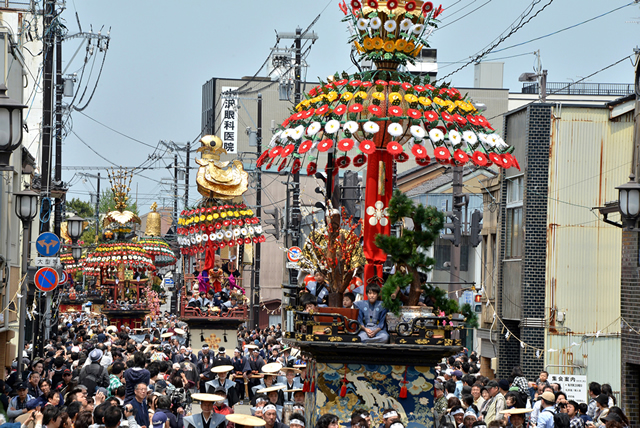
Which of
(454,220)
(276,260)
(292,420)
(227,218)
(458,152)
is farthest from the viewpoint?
(276,260)

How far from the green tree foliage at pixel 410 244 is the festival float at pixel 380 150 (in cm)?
11

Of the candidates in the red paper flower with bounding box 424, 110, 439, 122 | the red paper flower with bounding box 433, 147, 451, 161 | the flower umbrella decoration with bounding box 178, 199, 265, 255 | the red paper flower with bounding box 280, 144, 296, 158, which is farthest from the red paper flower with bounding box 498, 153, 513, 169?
the flower umbrella decoration with bounding box 178, 199, 265, 255

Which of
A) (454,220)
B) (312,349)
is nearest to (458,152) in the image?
(312,349)

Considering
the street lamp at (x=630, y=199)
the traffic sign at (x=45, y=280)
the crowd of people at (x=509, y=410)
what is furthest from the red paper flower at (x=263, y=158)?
the traffic sign at (x=45, y=280)

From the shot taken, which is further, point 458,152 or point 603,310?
point 603,310

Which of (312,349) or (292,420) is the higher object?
(312,349)

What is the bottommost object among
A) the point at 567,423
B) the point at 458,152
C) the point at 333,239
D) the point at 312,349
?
the point at 567,423

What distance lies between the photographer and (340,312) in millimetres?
12703

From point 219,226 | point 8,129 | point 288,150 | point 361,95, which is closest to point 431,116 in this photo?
point 361,95

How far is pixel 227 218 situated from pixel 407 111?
1902 cm

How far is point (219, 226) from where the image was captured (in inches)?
1220

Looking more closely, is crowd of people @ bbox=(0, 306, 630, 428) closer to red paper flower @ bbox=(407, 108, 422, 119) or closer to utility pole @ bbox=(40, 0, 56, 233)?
red paper flower @ bbox=(407, 108, 422, 119)

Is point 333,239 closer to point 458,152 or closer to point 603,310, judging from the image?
point 458,152

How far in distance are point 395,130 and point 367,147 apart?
1.49ft
